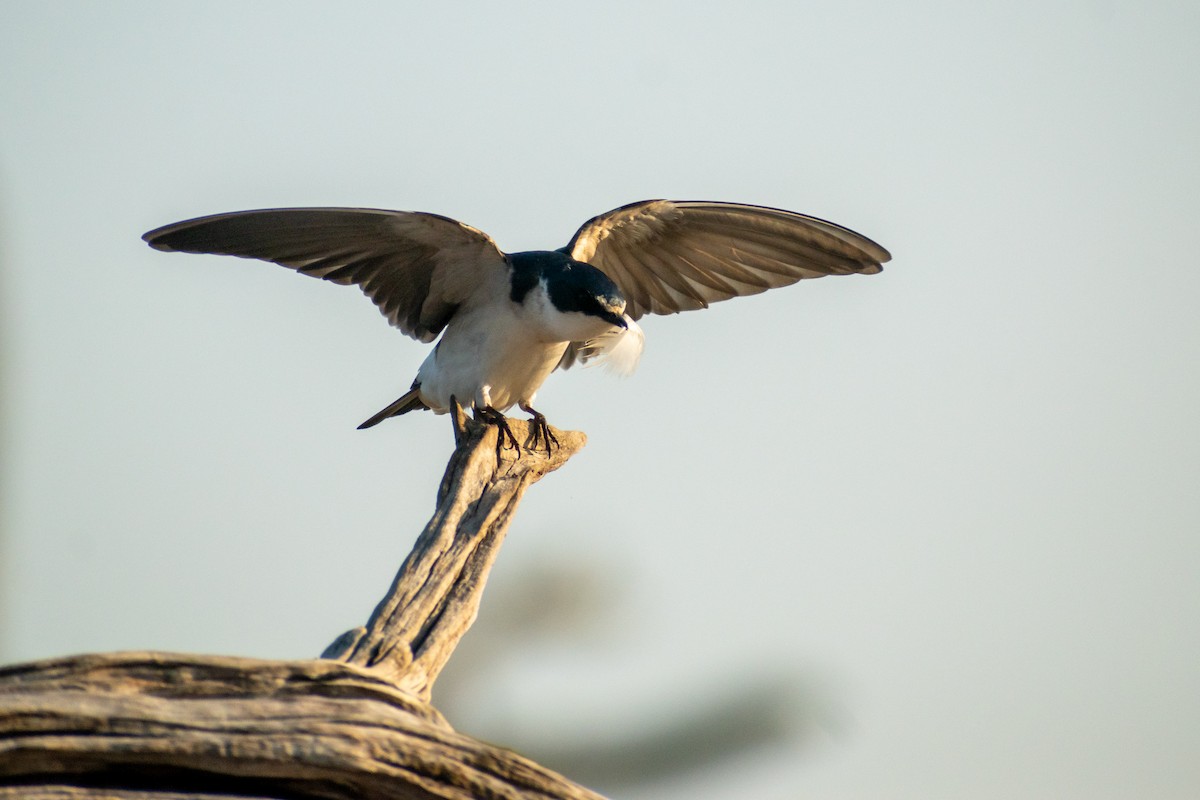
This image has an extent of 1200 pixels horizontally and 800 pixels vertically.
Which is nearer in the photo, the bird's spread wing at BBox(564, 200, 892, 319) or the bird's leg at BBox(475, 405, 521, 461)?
the bird's leg at BBox(475, 405, 521, 461)

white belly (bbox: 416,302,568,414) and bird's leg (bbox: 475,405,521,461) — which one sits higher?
white belly (bbox: 416,302,568,414)

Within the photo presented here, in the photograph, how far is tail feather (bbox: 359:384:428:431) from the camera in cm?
594

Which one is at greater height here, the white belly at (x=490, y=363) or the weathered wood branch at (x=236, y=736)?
the white belly at (x=490, y=363)

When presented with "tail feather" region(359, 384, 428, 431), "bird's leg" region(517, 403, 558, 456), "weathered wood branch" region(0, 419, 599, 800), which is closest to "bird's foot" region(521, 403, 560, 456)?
"bird's leg" region(517, 403, 558, 456)

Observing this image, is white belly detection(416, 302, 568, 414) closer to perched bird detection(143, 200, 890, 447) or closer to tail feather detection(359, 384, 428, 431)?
perched bird detection(143, 200, 890, 447)

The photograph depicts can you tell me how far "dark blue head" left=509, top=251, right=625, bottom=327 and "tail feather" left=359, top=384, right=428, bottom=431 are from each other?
93 centimetres

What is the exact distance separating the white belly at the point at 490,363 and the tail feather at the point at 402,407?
0.39m

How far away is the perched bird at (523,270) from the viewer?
5070mm

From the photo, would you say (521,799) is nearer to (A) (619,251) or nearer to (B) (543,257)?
(B) (543,257)

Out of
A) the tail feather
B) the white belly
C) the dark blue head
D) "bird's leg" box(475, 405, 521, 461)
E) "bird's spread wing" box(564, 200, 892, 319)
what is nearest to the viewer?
"bird's leg" box(475, 405, 521, 461)

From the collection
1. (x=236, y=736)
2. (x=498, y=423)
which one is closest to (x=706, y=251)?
(x=498, y=423)

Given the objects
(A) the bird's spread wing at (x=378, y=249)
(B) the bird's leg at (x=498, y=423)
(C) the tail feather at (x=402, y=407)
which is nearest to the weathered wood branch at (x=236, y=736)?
(B) the bird's leg at (x=498, y=423)

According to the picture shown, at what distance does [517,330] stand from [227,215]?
47.1 inches

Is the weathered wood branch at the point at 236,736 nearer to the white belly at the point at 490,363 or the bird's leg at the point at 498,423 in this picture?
the bird's leg at the point at 498,423
